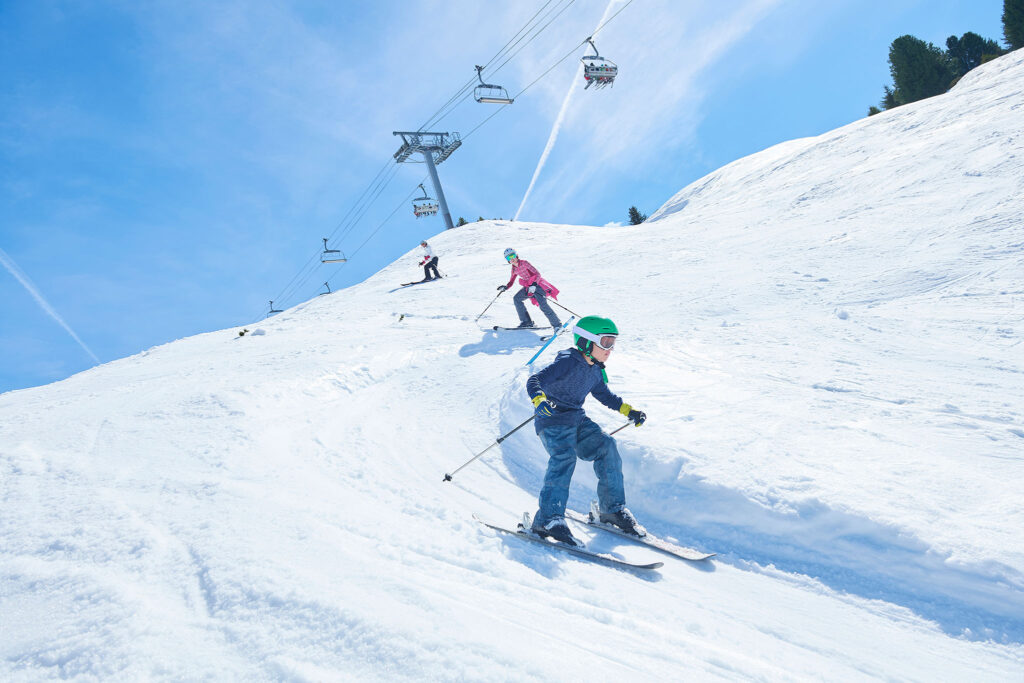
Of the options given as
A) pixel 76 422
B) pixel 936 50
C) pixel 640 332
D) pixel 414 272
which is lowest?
pixel 76 422

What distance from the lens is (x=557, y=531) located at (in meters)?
4.02

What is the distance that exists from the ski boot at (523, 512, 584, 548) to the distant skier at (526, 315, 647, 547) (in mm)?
323

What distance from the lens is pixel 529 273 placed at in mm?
11383

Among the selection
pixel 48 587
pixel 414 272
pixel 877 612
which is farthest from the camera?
pixel 414 272

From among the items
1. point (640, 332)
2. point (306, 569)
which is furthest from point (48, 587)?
point (640, 332)

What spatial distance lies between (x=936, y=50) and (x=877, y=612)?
63641 mm

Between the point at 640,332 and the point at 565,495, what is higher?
the point at 640,332

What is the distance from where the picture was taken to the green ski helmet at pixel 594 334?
4449 millimetres

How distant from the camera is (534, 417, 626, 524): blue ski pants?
166 inches

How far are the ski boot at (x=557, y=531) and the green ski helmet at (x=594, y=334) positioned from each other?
4.88 feet

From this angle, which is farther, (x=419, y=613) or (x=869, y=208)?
(x=869, y=208)

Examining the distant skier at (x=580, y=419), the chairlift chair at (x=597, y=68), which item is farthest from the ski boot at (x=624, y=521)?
the chairlift chair at (x=597, y=68)

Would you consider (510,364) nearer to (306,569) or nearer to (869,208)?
(306,569)

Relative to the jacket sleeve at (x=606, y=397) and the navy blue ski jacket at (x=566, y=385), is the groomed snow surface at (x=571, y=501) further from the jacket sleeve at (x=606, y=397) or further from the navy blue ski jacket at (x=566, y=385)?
the navy blue ski jacket at (x=566, y=385)
